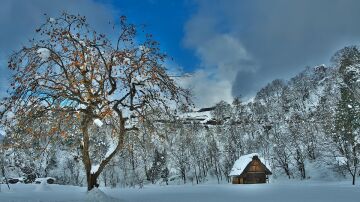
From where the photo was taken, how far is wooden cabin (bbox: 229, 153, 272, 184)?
65875 millimetres

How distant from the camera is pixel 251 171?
6794 cm

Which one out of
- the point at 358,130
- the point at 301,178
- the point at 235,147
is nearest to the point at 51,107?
the point at 358,130

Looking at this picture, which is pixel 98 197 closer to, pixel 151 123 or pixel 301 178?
pixel 151 123

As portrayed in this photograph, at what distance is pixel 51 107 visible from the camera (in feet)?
58.3

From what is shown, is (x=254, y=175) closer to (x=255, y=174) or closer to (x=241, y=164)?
(x=255, y=174)

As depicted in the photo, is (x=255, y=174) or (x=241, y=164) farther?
(x=255, y=174)

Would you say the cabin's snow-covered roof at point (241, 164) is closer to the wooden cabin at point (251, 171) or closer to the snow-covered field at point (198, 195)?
the wooden cabin at point (251, 171)

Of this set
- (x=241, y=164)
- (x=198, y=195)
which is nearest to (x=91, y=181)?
(x=198, y=195)

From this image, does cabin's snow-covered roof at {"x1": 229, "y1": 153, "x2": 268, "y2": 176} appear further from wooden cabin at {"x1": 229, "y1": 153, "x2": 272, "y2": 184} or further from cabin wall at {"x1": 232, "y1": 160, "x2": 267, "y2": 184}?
cabin wall at {"x1": 232, "y1": 160, "x2": 267, "y2": 184}

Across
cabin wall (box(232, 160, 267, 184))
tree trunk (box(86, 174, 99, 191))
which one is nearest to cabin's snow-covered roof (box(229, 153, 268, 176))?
cabin wall (box(232, 160, 267, 184))

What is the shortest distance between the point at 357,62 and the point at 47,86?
31218mm

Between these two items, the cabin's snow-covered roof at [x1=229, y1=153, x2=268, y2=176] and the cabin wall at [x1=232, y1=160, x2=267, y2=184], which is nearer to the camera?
the cabin's snow-covered roof at [x1=229, y1=153, x2=268, y2=176]

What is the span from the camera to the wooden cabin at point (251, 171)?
65.9 meters

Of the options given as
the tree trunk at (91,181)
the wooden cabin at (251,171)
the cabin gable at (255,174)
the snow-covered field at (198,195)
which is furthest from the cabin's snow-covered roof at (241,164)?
the tree trunk at (91,181)
